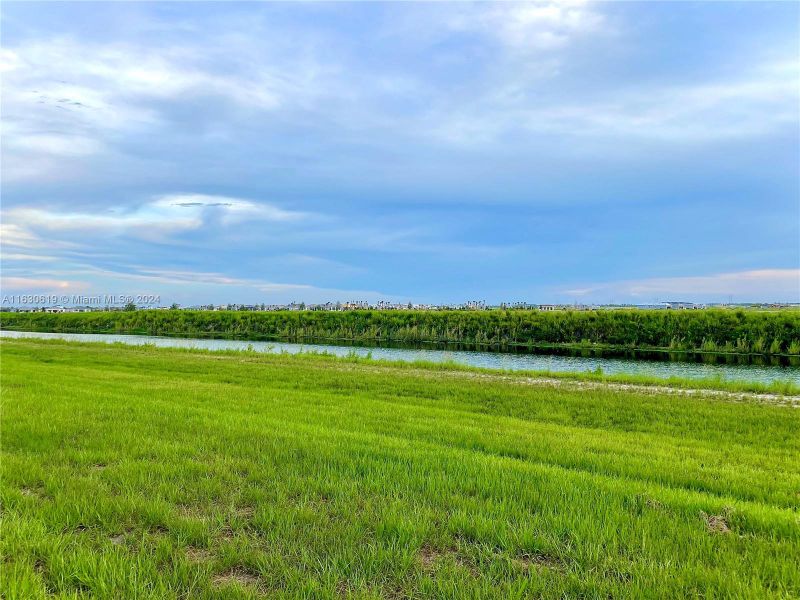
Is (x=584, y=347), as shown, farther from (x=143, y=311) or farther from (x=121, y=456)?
(x=143, y=311)

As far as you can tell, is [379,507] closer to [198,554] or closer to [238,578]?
[238,578]

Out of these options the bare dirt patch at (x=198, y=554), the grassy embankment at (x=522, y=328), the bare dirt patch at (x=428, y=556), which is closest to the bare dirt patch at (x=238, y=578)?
the bare dirt patch at (x=198, y=554)

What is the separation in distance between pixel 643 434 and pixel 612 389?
6062 millimetres

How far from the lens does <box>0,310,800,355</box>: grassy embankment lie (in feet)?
120

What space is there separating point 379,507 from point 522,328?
1758 inches

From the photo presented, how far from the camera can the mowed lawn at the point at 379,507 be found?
3.39 m

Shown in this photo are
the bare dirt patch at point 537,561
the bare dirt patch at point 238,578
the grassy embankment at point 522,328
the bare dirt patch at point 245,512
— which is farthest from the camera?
the grassy embankment at point 522,328

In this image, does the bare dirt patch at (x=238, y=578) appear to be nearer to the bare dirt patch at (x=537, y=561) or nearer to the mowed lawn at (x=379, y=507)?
the mowed lawn at (x=379, y=507)

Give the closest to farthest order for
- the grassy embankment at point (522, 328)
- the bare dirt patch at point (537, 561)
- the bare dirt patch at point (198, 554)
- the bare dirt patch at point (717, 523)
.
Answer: the bare dirt patch at point (537, 561), the bare dirt patch at point (198, 554), the bare dirt patch at point (717, 523), the grassy embankment at point (522, 328)

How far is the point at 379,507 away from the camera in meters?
4.50

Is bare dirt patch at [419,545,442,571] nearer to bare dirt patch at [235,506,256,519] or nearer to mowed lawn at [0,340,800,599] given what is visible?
mowed lawn at [0,340,800,599]

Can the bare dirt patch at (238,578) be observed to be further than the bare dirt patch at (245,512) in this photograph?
No

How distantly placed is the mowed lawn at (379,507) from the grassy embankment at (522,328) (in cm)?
3241

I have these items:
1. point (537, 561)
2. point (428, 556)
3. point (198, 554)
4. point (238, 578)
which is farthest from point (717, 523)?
point (198, 554)
